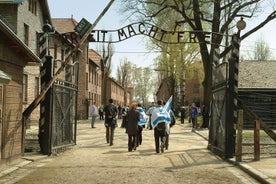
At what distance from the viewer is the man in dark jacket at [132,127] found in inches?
660

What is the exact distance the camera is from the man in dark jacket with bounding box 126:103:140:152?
16766mm

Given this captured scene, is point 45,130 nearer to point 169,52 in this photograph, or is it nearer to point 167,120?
point 167,120

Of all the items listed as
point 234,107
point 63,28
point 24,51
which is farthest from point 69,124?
point 63,28

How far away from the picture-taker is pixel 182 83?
53.6 metres

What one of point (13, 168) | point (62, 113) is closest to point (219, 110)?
point (62, 113)

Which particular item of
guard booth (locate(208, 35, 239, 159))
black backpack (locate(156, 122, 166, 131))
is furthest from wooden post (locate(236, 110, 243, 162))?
black backpack (locate(156, 122, 166, 131))

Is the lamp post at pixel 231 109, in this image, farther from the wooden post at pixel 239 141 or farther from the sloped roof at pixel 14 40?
the sloped roof at pixel 14 40

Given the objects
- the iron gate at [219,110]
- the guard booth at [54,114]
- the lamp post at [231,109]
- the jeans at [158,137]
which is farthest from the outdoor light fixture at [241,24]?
the guard booth at [54,114]

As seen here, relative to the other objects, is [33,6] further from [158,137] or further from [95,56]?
[95,56]

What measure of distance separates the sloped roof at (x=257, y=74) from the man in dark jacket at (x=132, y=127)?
19651 mm

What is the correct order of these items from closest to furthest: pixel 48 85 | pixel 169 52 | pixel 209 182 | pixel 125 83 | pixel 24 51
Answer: pixel 209 182
pixel 24 51
pixel 48 85
pixel 169 52
pixel 125 83

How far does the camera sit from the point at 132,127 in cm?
1694

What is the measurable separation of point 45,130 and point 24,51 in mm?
2977

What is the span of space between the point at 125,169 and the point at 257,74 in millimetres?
27944
